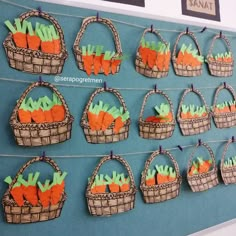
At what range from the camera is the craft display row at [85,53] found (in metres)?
0.74

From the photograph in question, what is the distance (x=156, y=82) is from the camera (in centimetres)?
97

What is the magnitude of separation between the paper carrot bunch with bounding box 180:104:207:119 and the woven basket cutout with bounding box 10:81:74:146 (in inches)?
15.7

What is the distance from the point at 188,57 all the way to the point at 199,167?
37 cm

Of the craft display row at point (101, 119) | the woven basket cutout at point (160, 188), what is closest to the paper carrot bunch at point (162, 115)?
the craft display row at point (101, 119)

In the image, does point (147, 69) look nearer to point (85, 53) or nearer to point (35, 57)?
point (85, 53)

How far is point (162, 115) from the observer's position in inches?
37.2

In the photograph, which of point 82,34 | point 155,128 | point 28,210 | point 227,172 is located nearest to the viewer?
point 28,210

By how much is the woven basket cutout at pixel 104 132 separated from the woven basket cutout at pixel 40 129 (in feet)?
0.15

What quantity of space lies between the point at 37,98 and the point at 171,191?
0.50m

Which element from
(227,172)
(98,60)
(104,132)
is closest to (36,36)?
(98,60)

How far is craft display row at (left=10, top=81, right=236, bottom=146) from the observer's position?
2.41ft

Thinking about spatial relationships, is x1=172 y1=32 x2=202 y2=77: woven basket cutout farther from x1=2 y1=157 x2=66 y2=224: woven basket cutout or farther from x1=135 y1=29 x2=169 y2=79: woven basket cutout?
x1=2 y1=157 x2=66 y2=224: woven basket cutout

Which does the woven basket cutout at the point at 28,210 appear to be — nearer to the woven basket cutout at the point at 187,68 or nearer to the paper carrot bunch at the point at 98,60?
the paper carrot bunch at the point at 98,60

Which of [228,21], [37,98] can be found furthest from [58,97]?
[228,21]
